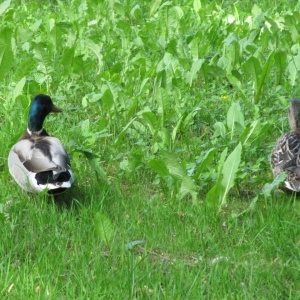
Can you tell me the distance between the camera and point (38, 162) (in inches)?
216

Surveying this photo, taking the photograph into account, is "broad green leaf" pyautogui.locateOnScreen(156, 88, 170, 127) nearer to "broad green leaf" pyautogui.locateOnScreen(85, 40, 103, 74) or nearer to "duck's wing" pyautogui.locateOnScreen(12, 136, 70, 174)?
"duck's wing" pyautogui.locateOnScreen(12, 136, 70, 174)

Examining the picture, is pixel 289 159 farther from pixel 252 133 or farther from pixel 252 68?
pixel 252 68

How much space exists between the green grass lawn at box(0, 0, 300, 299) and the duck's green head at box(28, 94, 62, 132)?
0.81ft

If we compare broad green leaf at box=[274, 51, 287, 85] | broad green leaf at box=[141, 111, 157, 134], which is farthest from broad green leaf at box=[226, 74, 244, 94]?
broad green leaf at box=[141, 111, 157, 134]

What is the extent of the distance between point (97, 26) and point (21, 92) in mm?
2723

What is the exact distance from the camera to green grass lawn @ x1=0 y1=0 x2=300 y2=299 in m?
4.45

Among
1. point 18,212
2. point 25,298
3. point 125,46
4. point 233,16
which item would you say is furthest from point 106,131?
point 233,16

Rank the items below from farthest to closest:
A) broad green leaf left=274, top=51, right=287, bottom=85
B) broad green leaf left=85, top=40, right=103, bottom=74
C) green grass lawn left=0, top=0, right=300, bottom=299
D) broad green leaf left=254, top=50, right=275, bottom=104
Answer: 1. broad green leaf left=85, top=40, right=103, bottom=74
2. broad green leaf left=274, top=51, right=287, bottom=85
3. broad green leaf left=254, top=50, right=275, bottom=104
4. green grass lawn left=0, top=0, right=300, bottom=299

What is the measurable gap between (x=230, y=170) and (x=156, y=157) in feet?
3.85

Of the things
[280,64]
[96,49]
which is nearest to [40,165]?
[96,49]

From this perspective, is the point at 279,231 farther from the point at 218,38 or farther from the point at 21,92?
the point at 218,38

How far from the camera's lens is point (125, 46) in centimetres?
848

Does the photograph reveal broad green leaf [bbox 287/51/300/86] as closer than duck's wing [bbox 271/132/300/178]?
No

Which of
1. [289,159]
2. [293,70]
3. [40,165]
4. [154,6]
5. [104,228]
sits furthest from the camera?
[154,6]
